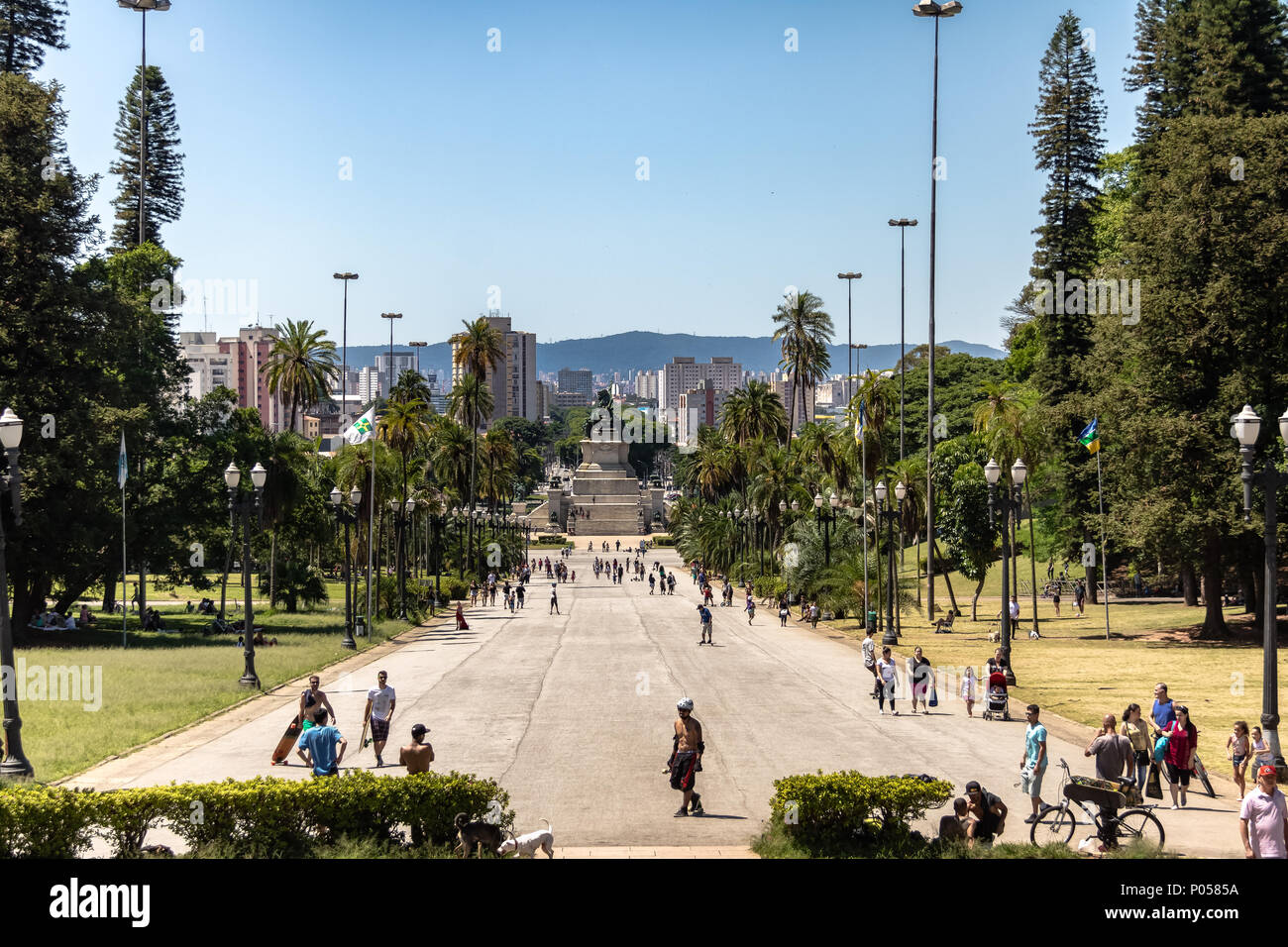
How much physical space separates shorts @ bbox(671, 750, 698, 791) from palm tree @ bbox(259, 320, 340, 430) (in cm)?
4951

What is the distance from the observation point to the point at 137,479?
4091 centimetres

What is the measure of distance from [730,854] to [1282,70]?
1767 inches

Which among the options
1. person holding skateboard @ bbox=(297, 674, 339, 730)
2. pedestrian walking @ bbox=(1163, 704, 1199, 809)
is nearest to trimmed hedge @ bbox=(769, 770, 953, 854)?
pedestrian walking @ bbox=(1163, 704, 1199, 809)

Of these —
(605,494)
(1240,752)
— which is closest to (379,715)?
(1240,752)

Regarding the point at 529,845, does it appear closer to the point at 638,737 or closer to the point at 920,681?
the point at 638,737

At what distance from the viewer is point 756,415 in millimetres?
91688

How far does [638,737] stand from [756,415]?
235ft

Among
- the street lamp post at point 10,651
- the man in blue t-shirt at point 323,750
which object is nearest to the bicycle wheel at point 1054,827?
the man in blue t-shirt at point 323,750

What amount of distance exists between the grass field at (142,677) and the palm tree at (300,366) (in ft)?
61.2

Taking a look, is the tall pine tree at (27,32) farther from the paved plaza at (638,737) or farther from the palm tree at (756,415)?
the palm tree at (756,415)

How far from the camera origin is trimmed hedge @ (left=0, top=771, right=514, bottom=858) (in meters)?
11.9

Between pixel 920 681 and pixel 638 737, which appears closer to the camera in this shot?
pixel 638 737
